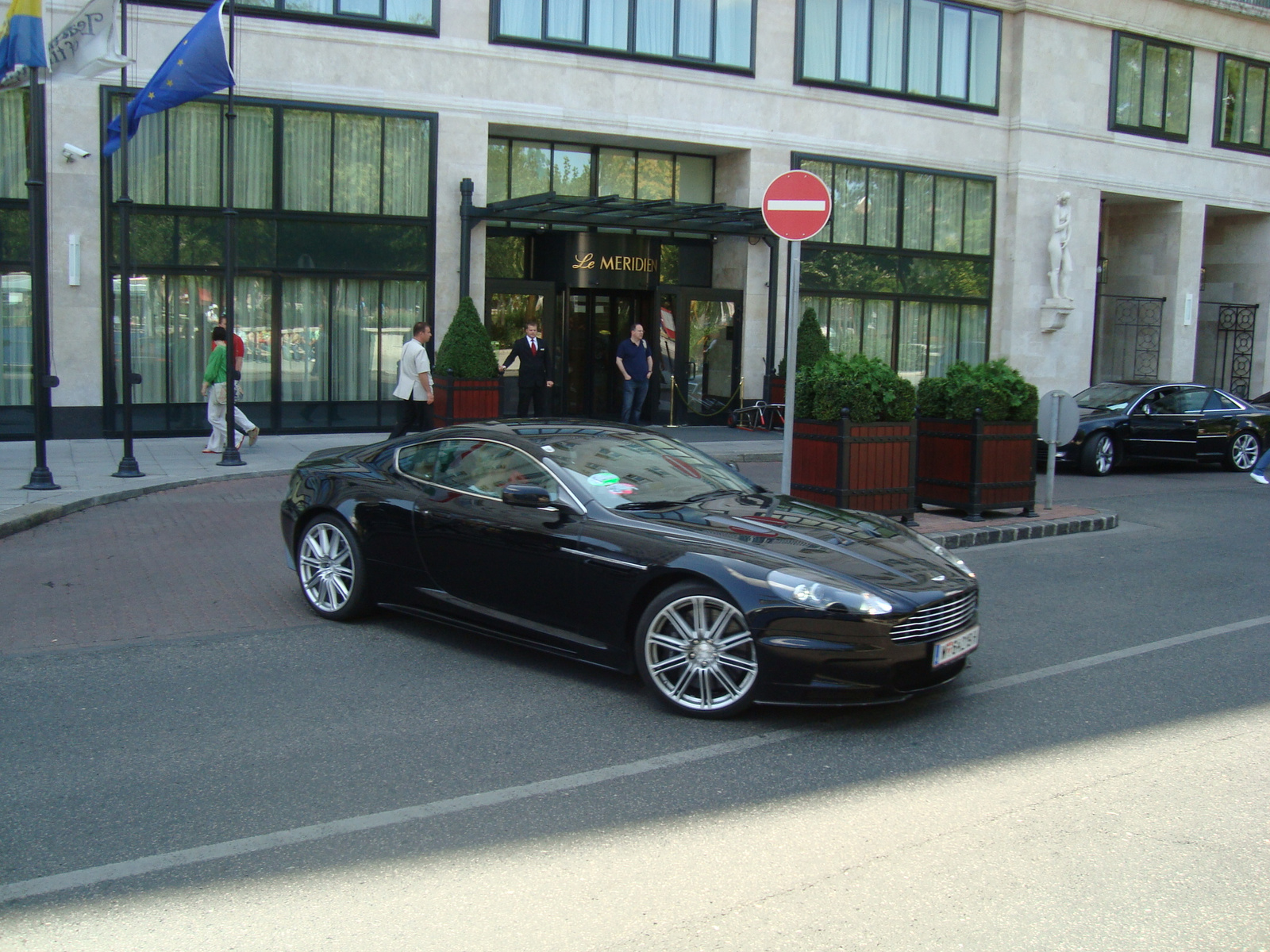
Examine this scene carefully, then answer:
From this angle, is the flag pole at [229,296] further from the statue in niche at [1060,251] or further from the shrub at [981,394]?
the statue in niche at [1060,251]

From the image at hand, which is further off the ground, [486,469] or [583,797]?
[486,469]

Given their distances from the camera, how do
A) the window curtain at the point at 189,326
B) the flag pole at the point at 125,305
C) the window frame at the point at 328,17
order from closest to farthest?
the flag pole at the point at 125,305, the window frame at the point at 328,17, the window curtain at the point at 189,326

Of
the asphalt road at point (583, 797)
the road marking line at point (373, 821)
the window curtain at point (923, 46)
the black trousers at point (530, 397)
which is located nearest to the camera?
the asphalt road at point (583, 797)

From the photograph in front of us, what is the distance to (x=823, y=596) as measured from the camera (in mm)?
5512

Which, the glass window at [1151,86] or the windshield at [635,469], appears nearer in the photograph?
the windshield at [635,469]

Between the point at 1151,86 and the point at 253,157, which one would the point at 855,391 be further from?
the point at 1151,86

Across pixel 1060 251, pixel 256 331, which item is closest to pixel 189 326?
pixel 256 331

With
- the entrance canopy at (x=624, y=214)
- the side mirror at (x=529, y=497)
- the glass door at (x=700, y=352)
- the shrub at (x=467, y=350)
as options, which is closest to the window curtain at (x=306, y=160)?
the entrance canopy at (x=624, y=214)

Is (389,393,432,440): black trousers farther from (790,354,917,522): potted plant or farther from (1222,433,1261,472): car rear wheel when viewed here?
(1222,433,1261,472): car rear wheel

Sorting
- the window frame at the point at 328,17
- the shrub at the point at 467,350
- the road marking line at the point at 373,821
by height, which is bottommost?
the road marking line at the point at 373,821

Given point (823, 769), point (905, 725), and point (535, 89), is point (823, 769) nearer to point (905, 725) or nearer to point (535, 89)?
point (905, 725)

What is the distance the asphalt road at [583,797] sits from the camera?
3736 millimetres

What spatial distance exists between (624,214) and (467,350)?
471 cm

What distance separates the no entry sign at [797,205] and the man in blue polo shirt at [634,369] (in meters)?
11.2
